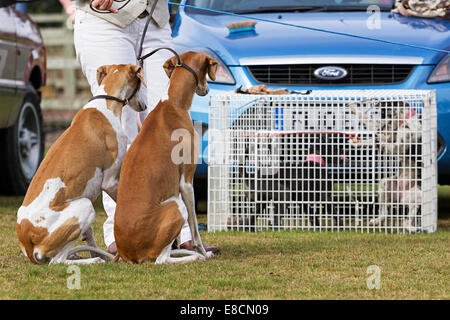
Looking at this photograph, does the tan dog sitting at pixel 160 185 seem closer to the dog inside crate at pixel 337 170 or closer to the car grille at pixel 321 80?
the dog inside crate at pixel 337 170

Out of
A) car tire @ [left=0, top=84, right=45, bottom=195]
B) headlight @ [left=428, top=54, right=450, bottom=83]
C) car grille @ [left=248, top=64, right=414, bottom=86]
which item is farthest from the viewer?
car tire @ [left=0, top=84, right=45, bottom=195]

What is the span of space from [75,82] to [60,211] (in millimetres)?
17556

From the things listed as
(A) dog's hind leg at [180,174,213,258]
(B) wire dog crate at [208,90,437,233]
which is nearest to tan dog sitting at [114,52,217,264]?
(A) dog's hind leg at [180,174,213,258]

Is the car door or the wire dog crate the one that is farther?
the car door

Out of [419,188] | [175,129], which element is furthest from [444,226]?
[175,129]

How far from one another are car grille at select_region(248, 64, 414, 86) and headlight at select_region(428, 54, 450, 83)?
19 centimetres

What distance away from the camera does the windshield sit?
657cm

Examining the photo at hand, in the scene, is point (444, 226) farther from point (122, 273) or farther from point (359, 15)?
point (122, 273)

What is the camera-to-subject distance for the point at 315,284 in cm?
377

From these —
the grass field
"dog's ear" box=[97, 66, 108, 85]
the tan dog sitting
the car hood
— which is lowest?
the grass field

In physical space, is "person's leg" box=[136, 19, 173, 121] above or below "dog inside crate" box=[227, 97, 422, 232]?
above

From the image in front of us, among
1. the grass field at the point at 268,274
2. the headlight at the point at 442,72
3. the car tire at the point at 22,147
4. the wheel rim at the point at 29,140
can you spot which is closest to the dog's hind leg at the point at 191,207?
the grass field at the point at 268,274

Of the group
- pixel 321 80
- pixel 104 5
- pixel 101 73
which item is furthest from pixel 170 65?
pixel 321 80

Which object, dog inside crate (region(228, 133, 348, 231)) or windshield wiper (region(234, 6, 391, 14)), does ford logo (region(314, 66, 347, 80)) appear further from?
windshield wiper (region(234, 6, 391, 14))
